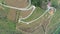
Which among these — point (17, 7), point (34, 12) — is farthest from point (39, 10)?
point (17, 7)

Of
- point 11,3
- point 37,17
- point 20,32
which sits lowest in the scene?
point 20,32

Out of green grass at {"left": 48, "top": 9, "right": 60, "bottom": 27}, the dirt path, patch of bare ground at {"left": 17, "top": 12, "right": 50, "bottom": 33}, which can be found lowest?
patch of bare ground at {"left": 17, "top": 12, "right": 50, "bottom": 33}

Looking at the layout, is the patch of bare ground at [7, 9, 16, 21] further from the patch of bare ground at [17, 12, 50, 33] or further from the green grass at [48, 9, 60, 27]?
the green grass at [48, 9, 60, 27]

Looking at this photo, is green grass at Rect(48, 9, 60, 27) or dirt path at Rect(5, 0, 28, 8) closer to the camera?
dirt path at Rect(5, 0, 28, 8)

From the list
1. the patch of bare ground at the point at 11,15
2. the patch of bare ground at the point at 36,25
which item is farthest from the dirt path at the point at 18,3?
the patch of bare ground at the point at 36,25

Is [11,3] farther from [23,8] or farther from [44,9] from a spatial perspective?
[44,9]

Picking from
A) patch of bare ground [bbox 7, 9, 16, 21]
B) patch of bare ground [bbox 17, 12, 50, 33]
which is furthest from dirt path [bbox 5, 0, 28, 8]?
patch of bare ground [bbox 17, 12, 50, 33]

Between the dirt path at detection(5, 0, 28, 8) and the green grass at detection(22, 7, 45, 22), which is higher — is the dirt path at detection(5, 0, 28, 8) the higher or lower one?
the higher one

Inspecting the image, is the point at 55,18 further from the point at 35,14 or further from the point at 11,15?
the point at 11,15

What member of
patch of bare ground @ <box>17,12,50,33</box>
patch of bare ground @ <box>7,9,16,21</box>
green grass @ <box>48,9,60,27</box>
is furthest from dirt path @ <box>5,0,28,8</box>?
green grass @ <box>48,9,60,27</box>

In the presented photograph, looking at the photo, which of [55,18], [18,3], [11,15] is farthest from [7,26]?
[55,18]

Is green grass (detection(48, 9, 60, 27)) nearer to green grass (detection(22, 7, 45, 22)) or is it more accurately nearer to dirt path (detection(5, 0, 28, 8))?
green grass (detection(22, 7, 45, 22))
